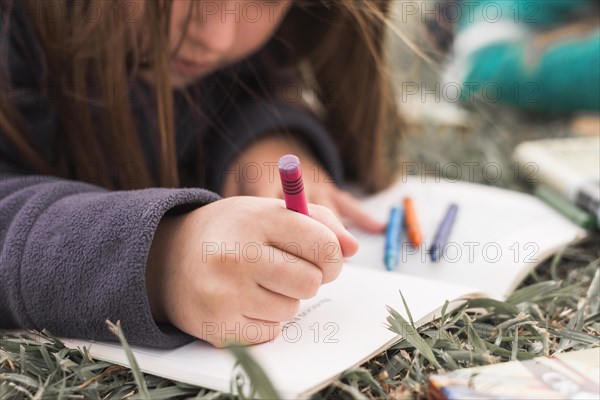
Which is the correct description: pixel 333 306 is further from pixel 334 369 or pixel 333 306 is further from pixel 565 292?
pixel 565 292

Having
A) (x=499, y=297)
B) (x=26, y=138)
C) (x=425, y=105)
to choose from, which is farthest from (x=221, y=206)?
(x=425, y=105)

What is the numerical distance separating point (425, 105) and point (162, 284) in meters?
0.81

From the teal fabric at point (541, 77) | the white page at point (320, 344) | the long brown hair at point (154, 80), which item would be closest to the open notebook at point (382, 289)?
the white page at point (320, 344)

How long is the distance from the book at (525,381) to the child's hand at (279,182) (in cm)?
32

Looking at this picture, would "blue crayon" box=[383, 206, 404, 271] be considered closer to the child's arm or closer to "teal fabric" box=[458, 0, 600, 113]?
the child's arm

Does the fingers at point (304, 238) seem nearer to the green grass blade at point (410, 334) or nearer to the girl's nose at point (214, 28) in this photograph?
the green grass blade at point (410, 334)

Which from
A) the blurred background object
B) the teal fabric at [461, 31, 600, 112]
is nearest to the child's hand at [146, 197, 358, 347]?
the blurred background object

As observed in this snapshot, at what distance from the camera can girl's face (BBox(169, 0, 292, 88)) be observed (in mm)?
671

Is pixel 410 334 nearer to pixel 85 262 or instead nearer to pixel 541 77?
pixel 85 262

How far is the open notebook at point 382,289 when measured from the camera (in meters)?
0.41

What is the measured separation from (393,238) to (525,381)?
284 millimetres

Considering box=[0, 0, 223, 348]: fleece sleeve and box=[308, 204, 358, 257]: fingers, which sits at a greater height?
box=[308, 204, 358, 257]: fingers

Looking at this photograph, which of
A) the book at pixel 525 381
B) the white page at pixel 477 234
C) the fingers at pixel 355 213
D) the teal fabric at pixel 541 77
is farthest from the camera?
the teal fabric at pixel 541 77

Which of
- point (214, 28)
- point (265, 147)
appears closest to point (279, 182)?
point (265, 147)
